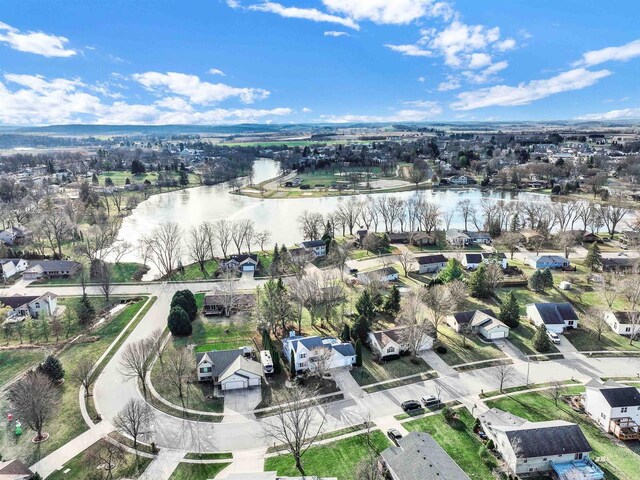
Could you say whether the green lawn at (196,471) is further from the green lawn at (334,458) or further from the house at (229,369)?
the house at (229,369)

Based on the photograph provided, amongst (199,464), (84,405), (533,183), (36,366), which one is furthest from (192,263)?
(533,183)

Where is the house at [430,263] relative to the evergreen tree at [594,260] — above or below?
below

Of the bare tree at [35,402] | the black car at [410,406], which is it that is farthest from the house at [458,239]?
the bare tree at [35,402]

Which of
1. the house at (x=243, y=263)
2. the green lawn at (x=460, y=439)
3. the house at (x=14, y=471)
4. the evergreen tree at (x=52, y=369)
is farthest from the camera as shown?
the house at (x=243, y=263)

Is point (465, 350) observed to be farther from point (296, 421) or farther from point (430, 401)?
point (296, 421)

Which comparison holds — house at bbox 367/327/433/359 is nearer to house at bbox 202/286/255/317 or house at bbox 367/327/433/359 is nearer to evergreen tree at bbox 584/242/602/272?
house at bbox 202/286/255/317

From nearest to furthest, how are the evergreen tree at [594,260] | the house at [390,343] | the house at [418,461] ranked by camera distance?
the house at [418,461], the house at [390,343], the evergreen tree at [594,260]

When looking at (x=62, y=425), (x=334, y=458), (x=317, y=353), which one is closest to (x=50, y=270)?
(x=62, y=425)

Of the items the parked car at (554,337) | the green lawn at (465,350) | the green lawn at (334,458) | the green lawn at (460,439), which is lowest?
the green lawn at (334,458)
